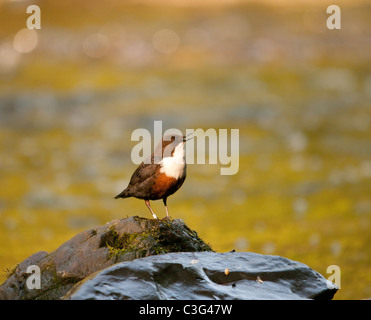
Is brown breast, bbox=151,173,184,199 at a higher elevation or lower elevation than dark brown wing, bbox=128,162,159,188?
lower

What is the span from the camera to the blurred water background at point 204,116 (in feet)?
49.6

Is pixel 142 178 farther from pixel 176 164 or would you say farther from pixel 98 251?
pixel 98 251

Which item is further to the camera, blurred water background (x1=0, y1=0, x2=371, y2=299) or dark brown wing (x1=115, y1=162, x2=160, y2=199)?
blurred water background (x1=0, y1=0, x2=371, y2=299)

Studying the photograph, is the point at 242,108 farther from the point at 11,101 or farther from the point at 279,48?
the point at 11,101

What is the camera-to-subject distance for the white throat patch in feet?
20.0

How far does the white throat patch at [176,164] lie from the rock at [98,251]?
53 centimetres

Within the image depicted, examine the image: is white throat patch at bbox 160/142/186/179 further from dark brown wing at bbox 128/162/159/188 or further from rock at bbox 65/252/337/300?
rock at bbox 65/252/337/300

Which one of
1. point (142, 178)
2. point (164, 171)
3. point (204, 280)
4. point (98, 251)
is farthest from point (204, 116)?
point (204, 280)

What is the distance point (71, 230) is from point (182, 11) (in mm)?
19109

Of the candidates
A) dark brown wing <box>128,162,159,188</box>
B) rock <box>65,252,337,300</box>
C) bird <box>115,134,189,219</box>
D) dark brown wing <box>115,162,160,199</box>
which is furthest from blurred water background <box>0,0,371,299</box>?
rock <box>65,252,337,300</box>

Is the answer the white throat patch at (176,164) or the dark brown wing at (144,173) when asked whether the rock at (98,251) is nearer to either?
the white throat patch at (176,164)

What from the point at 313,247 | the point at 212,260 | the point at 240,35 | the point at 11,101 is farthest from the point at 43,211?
the point at 240,35

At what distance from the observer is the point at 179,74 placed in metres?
26.9

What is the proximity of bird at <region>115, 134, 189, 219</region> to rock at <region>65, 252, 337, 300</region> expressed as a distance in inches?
41.1
